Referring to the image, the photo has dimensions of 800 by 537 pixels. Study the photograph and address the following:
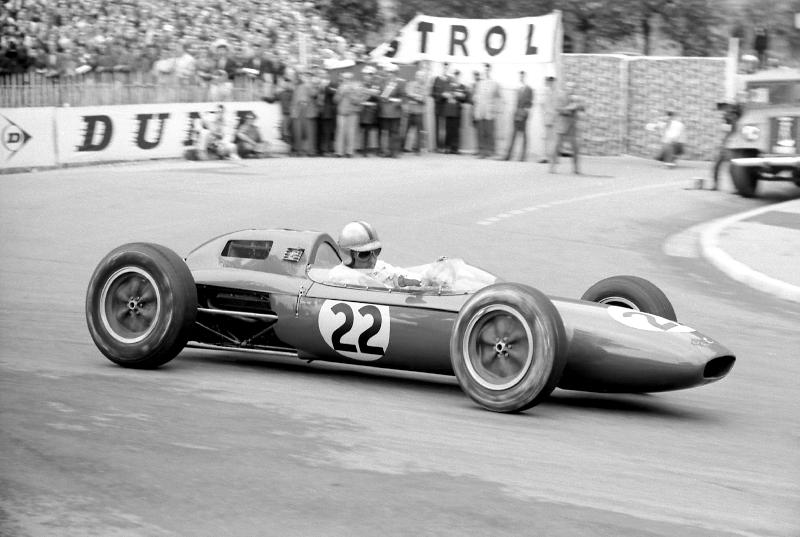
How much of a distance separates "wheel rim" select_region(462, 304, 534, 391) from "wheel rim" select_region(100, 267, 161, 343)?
2063 millimetres

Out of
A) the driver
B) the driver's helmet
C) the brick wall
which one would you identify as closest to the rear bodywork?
the driver

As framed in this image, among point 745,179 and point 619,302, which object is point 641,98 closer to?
point 745,179

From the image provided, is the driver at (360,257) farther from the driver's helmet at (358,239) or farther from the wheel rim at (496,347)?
the wheel rim at (496,347)

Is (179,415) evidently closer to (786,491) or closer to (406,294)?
(406,294)

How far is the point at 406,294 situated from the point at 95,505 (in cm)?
288

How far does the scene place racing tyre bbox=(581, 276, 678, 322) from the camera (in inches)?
307

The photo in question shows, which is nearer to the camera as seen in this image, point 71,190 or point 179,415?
point 179,415

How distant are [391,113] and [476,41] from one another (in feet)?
10.3

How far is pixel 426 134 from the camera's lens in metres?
27.8

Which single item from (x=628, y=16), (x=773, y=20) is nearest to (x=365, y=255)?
(x=628, y=16)

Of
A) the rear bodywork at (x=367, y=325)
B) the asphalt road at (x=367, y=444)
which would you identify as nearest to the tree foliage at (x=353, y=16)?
the asphalt road at (x=367, y=444)

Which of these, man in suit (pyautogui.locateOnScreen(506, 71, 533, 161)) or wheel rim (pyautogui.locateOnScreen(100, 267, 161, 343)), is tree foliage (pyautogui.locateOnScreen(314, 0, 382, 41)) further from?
wheel rim (pyautogui.locateOnScreen(100, 267, 161, 343))

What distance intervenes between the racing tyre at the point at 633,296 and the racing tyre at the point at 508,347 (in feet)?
3.91

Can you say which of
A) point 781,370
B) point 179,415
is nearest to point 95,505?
point 179,415
